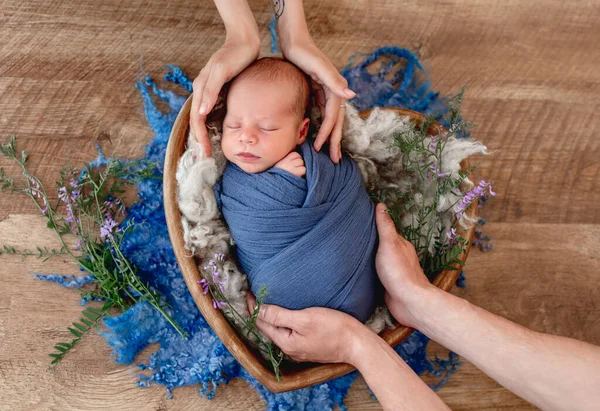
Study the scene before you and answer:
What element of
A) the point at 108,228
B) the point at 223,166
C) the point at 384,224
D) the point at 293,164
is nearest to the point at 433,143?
the point at 384,224

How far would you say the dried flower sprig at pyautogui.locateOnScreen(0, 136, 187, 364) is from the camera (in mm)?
1057

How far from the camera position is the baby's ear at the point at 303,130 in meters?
1.02

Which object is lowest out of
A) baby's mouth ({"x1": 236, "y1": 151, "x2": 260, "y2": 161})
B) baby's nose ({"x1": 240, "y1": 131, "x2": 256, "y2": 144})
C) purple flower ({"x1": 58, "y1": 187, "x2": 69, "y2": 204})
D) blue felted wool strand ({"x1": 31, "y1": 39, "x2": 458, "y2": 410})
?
blue felted wool strand ({"x1": 31, "y1": 39, "x2": 458, "y2": 410})

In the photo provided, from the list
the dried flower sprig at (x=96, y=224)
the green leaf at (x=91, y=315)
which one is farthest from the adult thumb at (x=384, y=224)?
the green leaf at (x=91, y=315)

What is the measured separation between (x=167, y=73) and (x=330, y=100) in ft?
1.44

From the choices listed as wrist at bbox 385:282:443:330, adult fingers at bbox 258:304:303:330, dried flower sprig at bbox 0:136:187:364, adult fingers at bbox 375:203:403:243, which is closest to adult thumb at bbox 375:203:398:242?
adult fingers at bbox 375:203:403:243

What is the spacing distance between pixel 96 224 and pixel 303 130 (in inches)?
20.1

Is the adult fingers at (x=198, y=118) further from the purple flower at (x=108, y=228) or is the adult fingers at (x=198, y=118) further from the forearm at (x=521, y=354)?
the forearm at (x=521, y=354)

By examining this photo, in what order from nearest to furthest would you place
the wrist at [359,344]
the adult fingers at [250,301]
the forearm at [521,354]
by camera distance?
the forearm at [521,354] → the wrist at [359,344] → the adult fingers at [250,301]

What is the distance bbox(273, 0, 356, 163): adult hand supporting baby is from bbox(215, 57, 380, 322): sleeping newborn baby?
3cm

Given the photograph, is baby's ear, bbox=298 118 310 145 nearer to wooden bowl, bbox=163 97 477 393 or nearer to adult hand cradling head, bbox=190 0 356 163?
adult hand cradling head, bbox=190 0 356 163

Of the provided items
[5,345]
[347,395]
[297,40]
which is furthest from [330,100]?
[5,345]

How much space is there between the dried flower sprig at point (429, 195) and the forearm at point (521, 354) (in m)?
0.12

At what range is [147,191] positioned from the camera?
3.73 ft
